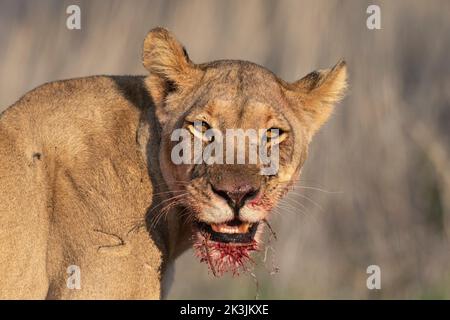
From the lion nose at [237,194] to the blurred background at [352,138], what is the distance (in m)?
3.80

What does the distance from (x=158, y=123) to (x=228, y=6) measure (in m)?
4.76

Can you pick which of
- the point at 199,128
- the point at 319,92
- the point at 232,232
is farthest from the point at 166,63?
the point at 232,232

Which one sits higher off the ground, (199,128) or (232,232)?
(199,128)

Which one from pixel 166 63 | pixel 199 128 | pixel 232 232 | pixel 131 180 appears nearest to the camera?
pixel 232 232

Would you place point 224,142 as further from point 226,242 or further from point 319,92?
point 319,92

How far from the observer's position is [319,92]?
5500 mm

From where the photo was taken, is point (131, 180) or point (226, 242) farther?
point (131, 180)

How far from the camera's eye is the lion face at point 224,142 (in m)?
4.78

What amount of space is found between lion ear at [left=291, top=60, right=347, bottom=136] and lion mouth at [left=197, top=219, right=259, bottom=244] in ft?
2.71

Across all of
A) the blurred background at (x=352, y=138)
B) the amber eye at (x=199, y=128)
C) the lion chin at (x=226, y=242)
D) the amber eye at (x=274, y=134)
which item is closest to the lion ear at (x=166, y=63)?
the amber eye at (x=199, y=128)

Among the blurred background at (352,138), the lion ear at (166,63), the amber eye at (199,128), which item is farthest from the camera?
the blurred background at (352,138)

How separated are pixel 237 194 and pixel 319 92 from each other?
1.04 meters

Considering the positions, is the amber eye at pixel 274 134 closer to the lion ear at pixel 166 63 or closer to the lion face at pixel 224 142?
the lion face at pixel 224 142

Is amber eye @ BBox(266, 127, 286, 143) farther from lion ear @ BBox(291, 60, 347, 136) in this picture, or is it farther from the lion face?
lion ear @ BBox(291, 60, 347, 136)
